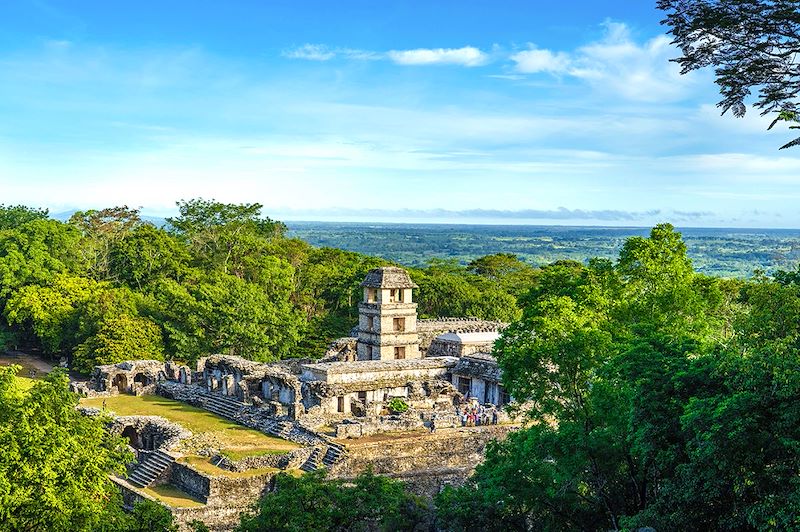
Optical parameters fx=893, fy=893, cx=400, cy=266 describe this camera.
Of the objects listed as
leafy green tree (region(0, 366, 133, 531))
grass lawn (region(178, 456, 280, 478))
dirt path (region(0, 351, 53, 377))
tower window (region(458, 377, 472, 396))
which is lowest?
dirt path (region(0, 351, 53, 377))

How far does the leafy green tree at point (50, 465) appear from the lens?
1947 cm

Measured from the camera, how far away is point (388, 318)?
48.7 metres

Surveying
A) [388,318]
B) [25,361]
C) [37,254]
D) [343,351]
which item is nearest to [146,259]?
[37,254]

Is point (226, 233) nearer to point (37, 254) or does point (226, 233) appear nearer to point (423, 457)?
point (37, 254)

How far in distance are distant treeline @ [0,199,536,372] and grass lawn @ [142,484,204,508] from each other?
19740mm

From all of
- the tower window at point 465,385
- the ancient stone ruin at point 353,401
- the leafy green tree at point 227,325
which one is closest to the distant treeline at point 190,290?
the leafy green tree at point 227,325

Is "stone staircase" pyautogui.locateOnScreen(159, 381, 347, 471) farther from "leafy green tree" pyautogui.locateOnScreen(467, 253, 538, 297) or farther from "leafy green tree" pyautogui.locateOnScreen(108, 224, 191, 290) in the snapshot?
"leafy green tree" pyautogui.locateOnScreen(467, 253, 538, 297)

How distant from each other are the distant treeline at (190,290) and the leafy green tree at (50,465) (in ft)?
95.7

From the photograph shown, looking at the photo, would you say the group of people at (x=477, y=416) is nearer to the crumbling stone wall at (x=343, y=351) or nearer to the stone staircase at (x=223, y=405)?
the stone staircase at (x=223, y=405)

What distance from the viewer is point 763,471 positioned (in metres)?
16.1

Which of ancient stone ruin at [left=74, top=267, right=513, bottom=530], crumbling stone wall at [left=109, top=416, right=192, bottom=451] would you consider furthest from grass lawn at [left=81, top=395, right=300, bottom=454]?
crumbling stone wall at [left=109, top=416, right=192, bottom=451]

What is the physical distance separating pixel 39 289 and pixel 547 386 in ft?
147

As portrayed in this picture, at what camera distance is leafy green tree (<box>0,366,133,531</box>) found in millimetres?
19469

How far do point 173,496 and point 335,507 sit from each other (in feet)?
33.5
